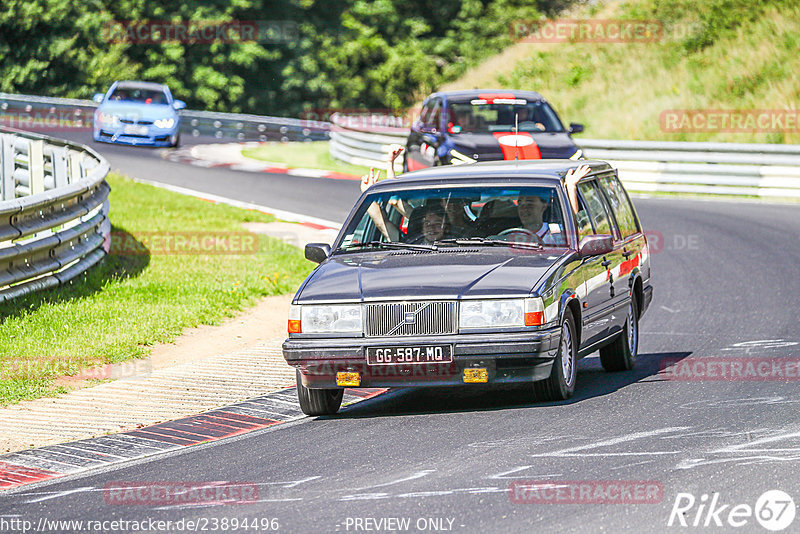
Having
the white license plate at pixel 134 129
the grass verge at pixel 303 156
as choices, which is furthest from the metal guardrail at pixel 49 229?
the white license plate at pixel 134 129

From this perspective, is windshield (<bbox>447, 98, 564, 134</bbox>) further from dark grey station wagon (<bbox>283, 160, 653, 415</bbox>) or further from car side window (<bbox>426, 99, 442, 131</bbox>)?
dark grey station wagon (<bbox>283, 160, 653, 415</bbox>)

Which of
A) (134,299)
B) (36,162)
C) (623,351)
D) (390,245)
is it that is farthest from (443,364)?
(36,162)

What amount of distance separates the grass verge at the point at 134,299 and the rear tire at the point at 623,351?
3.92 metres

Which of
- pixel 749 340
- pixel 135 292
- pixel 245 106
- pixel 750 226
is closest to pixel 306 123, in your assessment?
pixel 245 106

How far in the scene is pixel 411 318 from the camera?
8.23 meters

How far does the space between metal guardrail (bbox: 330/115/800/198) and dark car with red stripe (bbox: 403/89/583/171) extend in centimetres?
564

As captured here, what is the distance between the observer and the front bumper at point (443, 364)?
8.13m

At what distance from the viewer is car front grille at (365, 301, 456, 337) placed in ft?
26.9

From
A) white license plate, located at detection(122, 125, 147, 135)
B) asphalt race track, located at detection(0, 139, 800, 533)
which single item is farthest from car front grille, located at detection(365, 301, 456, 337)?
white license plate, located at detection(122, 125, 147, 135)

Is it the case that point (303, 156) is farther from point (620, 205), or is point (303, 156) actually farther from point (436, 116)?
point (620, 205)

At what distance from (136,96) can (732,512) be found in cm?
2786

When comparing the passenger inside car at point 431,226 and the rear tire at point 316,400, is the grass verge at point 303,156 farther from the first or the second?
the rear tire at point 316,400

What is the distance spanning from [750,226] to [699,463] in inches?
542

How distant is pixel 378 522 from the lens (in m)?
5.97
